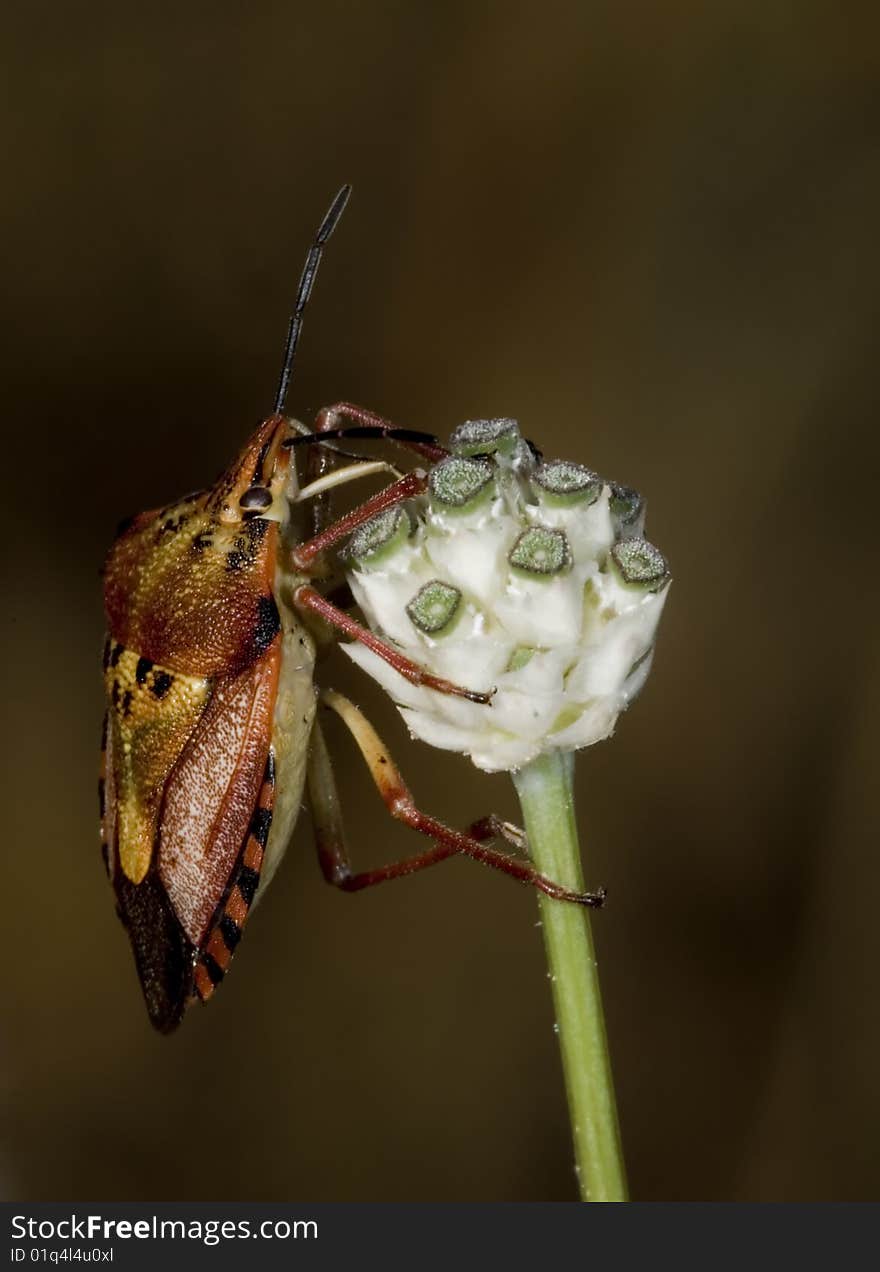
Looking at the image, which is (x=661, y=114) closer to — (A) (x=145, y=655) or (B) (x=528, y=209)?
(B) (x=528, y=209)

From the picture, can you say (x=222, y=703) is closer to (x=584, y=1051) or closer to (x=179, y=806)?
(x=179, y=806)

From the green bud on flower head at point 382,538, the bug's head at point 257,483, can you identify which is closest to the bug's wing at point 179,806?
the bug's head at point 257,483

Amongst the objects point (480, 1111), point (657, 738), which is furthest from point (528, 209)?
point (480, 1111)

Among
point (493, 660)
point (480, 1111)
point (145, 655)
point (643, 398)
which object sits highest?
point (643, 398)

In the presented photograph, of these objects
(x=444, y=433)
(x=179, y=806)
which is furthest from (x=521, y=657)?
(x=444, y=433)

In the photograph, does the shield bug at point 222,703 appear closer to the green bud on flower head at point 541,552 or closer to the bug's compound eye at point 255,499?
the bug's compound eye at point 255,499

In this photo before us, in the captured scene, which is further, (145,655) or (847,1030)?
(847,1030)
